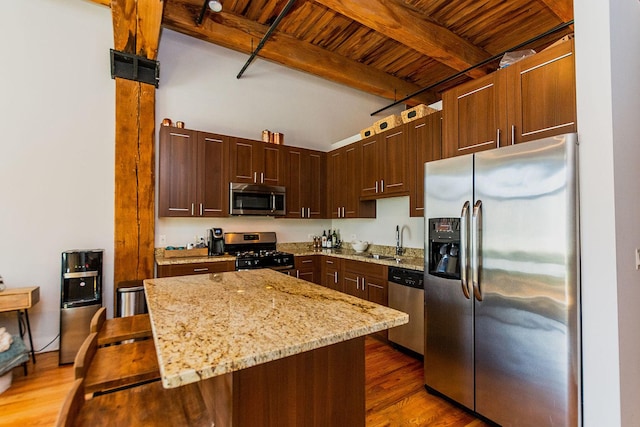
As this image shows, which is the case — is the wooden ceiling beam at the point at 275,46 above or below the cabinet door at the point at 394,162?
above

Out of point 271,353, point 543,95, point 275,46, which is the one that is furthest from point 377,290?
point 275,46

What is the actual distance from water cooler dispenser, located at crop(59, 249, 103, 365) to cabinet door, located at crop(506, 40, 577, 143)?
380cm

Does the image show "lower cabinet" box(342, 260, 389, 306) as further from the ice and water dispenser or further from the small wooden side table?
the small wooden side table

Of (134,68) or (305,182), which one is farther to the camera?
(305,182)

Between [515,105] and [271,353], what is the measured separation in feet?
7.39

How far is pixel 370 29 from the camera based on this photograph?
378cm

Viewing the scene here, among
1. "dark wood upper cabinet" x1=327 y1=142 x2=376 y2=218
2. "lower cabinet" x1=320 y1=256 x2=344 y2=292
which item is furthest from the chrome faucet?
"lower cabinet" x1=320 y1=256 x2=344 y2=292

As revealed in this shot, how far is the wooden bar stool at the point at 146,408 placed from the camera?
109cm

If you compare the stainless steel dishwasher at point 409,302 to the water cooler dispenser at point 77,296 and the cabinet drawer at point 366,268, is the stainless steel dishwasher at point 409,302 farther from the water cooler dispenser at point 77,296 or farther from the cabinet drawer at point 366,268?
the water cooler dispenser at point 77,296

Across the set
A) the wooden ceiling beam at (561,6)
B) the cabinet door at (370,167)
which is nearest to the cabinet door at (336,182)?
the cabinet door at (370,167)

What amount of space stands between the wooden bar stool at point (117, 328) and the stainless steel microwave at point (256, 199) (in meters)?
2.06

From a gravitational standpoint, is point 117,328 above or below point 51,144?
below

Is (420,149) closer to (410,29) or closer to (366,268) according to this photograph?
(410,29)

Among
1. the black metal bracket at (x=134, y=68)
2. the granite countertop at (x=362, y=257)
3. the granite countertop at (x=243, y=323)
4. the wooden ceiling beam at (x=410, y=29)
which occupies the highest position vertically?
the wooden ceiling beam at (x=410, y=29)
